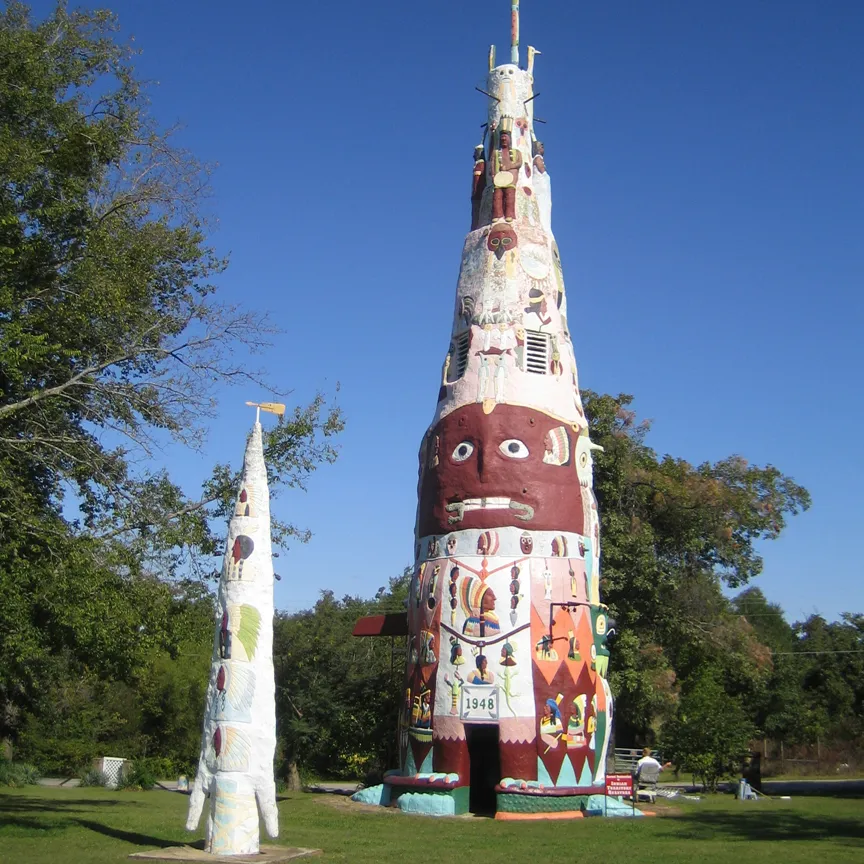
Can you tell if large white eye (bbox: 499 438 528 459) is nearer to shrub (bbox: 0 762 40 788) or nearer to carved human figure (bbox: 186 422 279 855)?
carved human figure (bbox: 186 422 279 855)

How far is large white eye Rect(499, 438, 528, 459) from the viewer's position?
23953 millimetres

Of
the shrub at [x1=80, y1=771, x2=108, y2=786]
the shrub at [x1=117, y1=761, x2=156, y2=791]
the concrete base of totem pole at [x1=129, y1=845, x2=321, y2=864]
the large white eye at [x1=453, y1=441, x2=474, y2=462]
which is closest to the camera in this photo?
the concrete base of totem pole at [x1=129, y1=845, x2=321, y2=864]

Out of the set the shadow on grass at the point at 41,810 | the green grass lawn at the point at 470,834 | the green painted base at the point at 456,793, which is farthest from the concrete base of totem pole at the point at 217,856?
the green painted base at the point at 456,793

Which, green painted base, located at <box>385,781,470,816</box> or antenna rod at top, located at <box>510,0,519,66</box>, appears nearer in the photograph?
green painted base, located at <box>385,781,470,816</box>

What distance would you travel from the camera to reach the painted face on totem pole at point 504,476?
23.5m

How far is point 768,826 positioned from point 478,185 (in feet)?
57.5

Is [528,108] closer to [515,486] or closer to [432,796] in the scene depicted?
[515,486]

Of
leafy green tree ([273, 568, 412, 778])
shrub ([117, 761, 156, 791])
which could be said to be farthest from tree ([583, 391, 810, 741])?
shrub ([117, 761, 156, 791])

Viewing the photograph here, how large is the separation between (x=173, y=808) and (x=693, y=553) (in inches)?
802

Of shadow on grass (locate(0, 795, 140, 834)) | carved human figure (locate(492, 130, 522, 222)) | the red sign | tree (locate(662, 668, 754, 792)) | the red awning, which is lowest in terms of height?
shadow on grass (locate(0, 795, 140, 834))

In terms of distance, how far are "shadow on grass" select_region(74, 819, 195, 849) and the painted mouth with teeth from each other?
9791mm

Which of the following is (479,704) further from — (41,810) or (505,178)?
(505,178)

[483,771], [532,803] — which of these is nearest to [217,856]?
[532,803]

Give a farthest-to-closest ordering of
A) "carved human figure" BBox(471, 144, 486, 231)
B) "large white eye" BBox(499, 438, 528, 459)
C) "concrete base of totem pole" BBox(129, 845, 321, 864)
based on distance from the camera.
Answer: "carved human figure" BBox(471, 144, 486, 231) → "large white eye" BBox(499, 438, 528, 459) → "concrete base of totem pole" BBox(129, 845, 321, 864)
